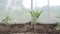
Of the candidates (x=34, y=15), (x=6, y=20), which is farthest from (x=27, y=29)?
(x=6, y=20)

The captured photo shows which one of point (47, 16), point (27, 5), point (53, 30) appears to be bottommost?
point (53, 30)

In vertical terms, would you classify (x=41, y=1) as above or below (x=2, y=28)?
above

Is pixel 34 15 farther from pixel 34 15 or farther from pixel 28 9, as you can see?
pixel 28 9

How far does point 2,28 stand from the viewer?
2576 millimetres

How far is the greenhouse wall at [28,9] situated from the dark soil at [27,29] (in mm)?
139

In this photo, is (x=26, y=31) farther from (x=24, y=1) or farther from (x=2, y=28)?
(x=24, y=1)

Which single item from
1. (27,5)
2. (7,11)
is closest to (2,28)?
(7,11)

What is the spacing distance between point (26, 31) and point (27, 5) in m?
0.49

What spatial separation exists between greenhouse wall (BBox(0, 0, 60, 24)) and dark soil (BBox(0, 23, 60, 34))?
139mm

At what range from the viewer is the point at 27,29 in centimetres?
253

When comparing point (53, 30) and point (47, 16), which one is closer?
point (53, 30)

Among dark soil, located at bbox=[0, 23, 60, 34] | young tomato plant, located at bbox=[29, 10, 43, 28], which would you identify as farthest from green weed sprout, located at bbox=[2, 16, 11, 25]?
young tomato plant, located at bbox=[29, 10, 43, 28]

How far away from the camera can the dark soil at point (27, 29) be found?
2.45m

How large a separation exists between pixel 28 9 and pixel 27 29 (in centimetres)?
39
